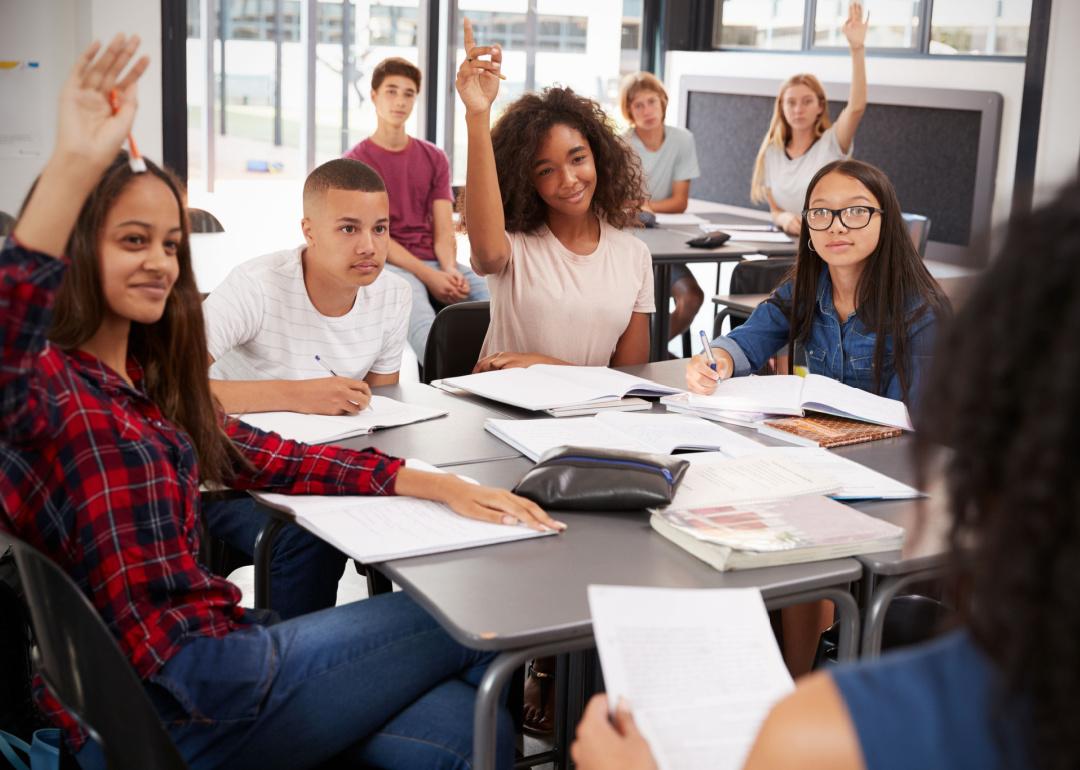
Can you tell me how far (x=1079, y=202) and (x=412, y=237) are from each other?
4.08 metres

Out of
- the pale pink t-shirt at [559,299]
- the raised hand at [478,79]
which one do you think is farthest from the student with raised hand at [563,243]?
the raised hand at [478,79]

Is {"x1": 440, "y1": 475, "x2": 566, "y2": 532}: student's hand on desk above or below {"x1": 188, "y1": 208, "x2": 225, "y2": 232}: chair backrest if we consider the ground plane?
below

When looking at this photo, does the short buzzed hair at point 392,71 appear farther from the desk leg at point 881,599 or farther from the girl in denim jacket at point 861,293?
the desk leg at point 881,599

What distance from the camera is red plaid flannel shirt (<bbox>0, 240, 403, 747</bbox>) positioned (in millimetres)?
1321

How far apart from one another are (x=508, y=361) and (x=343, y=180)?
499 mm

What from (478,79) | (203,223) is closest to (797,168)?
(203,223)

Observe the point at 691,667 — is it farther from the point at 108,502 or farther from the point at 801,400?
the point at 801,400

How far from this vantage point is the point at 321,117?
20.3 feet

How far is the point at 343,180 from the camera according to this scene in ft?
8.19

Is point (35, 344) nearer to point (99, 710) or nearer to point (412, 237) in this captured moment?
point (99, 710)

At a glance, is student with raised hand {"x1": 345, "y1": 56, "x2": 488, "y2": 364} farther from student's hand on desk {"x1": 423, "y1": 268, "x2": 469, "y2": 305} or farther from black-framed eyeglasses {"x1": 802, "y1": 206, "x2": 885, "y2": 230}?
black-framed eyeglasses {"x1": 802, "y1": 206, "x2": 885, "y2": 230}

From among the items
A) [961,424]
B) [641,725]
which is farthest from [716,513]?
[961,424]

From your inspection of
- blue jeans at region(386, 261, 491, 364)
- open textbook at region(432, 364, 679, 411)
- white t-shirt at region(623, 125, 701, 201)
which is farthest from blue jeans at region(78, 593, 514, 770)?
white t-shirt at region(623, 125, 701, 201)

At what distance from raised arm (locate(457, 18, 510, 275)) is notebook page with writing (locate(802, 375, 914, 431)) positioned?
0.74 m
